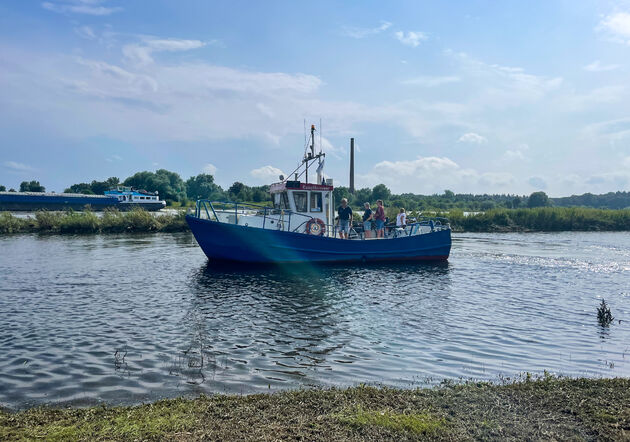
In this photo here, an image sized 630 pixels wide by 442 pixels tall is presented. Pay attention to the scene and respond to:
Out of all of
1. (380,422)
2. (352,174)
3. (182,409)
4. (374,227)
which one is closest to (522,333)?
(380,422)

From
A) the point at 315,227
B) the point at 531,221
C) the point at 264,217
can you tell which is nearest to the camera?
the point at 264,217

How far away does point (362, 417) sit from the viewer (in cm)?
496

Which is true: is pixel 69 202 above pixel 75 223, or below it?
above

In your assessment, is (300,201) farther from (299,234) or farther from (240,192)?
(240,192)

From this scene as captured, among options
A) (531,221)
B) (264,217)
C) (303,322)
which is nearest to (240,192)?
(531,221)

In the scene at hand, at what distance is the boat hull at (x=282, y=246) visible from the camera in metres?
19.2

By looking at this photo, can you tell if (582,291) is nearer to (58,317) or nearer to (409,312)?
(409,312)

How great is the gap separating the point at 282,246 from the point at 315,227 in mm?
2047

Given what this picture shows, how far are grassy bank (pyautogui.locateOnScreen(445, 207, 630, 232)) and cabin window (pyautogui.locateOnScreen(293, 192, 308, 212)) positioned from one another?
96.5 feet

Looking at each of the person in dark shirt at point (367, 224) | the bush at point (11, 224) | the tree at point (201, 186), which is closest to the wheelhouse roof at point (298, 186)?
the person in dark shirt at point (367, 224)

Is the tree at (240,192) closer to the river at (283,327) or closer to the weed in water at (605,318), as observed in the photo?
the river at (283,327)

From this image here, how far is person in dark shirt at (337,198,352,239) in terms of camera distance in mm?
21203

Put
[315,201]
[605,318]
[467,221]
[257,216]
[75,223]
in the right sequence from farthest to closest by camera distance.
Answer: [467,221], [75,223], [315,201], [257,216], [605,318]

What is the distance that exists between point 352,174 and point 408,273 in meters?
11.5
